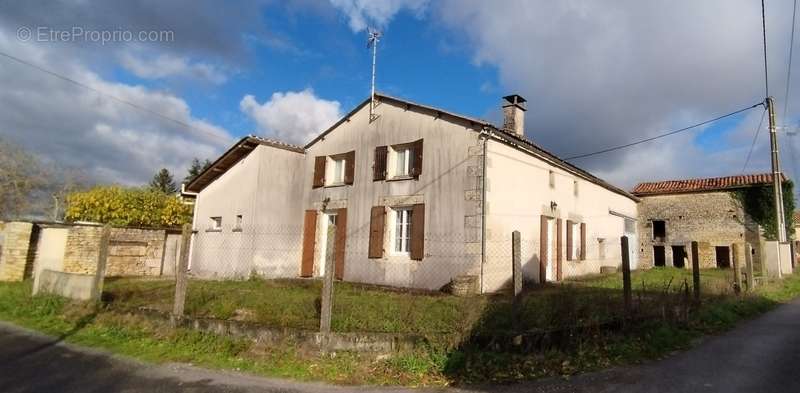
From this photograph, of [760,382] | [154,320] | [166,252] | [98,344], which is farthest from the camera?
[166,252]

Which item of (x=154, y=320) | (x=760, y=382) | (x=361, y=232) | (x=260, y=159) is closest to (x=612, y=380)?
(x=760, y=382)

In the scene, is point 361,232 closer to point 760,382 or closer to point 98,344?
point 98,344

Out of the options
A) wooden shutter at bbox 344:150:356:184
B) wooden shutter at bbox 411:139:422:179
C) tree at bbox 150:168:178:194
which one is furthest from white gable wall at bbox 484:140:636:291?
tree at bbox 150:168:178:194

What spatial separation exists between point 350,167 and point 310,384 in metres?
9.81

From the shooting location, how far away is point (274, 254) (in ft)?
47.0

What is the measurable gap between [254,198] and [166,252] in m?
5.39

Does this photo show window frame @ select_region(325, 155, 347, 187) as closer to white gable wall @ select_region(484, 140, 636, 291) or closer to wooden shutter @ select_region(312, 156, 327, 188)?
wooden shutter @ select_region(312, 156, 327, 188)

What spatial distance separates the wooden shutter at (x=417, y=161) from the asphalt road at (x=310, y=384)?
25.2 ft

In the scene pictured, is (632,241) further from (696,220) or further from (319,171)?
(319,171)

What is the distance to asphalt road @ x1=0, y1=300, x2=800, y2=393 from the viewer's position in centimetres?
474

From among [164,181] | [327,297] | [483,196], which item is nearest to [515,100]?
[483,196]

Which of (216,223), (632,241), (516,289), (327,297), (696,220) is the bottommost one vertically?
(327,297)

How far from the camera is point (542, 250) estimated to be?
13.7m

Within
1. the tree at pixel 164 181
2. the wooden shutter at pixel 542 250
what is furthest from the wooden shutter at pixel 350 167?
the tree at pixel 164 181
